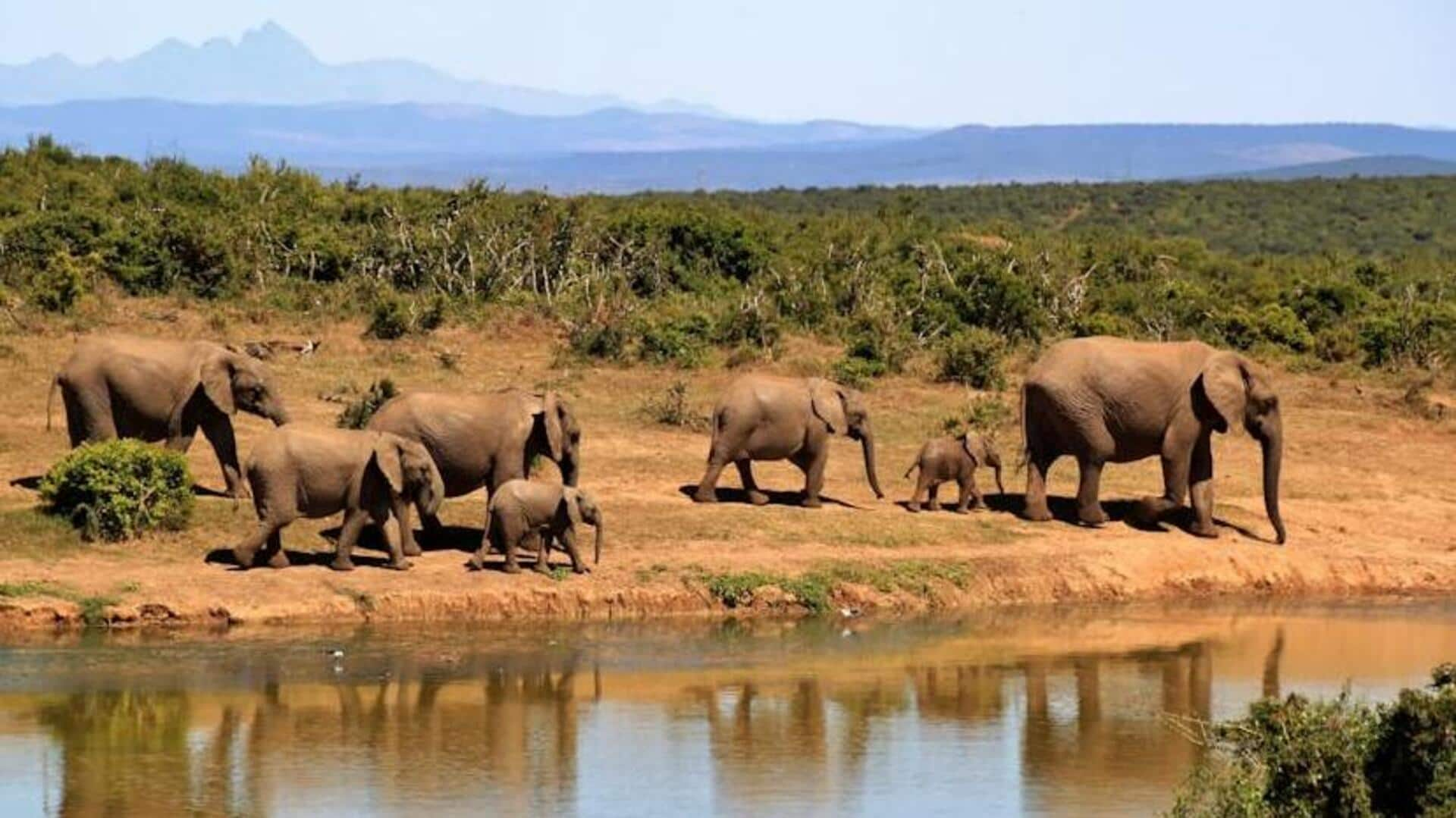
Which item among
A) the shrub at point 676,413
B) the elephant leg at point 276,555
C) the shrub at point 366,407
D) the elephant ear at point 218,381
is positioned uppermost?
the elephant ear at point 218,381

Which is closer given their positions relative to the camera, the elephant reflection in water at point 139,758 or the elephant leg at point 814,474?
the elephant reflection in water at point 139,758

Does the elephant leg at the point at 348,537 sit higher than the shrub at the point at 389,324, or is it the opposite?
the shrub at the point at 389,324

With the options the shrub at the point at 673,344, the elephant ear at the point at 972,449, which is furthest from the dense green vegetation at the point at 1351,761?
the shrub at the point at 673,344

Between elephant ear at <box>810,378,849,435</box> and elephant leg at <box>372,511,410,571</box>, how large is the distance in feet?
16.9

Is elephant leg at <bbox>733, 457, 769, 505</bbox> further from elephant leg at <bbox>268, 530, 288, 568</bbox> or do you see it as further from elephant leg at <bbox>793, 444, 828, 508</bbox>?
elephant leg at <bbox>268, 530, 288, 568</bbox>

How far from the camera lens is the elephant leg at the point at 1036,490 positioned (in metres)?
27.2

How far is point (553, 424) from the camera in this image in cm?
2483

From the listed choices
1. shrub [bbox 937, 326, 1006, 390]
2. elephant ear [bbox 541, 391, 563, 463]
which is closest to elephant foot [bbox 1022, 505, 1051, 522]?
elephant ear [bbox 541, 391, 563, 463]

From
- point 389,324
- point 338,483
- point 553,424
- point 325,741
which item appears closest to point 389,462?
point 338,483

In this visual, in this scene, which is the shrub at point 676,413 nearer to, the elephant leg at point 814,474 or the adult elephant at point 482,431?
the elephant leg at point 814,474

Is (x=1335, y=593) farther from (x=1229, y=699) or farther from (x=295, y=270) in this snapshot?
(x=295, y=270)

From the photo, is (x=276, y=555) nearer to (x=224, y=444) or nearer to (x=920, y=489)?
(x=224, y=444)

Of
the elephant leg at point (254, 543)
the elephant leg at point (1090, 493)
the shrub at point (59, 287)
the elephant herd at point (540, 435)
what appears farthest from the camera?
the shrub at point (59, 287)

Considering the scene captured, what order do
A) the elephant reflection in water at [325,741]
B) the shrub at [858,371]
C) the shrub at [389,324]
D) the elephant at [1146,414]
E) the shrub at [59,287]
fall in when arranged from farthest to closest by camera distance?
the shrub at [389,324]
the shrub at [59,287]
the shrub at [858,371]
the elephant at [1146,414]
the elephant reflection in water at [325,741]
